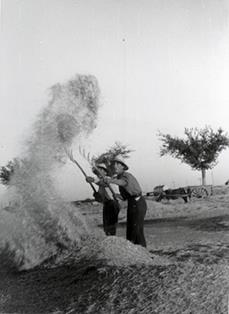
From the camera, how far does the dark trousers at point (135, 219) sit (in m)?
4.74

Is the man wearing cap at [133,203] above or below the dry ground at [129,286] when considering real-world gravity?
above

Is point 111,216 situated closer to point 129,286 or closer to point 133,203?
point 133,203

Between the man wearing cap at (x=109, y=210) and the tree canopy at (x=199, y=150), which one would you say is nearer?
the man wearing cap at (x=109, y=210)

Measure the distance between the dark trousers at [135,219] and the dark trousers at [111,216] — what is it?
1.32 m

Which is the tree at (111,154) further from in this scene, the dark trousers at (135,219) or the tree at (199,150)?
the tree at (199,150)

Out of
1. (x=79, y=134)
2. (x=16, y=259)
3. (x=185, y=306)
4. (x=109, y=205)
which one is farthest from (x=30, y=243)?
(x=185, y=306)

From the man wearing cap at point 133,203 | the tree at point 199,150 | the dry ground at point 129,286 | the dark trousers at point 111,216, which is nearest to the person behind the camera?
the dry ground at point 129,286

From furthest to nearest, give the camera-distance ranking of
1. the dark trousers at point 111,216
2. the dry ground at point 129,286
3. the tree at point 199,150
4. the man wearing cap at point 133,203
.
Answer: the tree at point 199,150, the dark trousers at point 111,216, the man wearing cap at point 133,203, the dry ground at point 129,286

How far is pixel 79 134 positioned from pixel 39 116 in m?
0.70

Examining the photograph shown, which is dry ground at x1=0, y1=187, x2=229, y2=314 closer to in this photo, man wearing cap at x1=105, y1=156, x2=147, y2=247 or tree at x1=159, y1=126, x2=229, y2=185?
man wearing cap at x1=105, y1=156, x2=147, y2=247

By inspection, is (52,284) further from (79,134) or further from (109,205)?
(79,134)

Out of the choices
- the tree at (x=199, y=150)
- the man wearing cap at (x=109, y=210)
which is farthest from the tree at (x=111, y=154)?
the tree at (x=199, y=150)

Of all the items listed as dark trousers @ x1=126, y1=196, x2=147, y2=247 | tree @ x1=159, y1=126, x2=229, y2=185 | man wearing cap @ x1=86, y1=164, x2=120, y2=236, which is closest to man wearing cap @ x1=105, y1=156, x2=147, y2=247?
dark trousers @ x1=126, y1=196, x2=147, y2=247

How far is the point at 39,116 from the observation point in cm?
643
